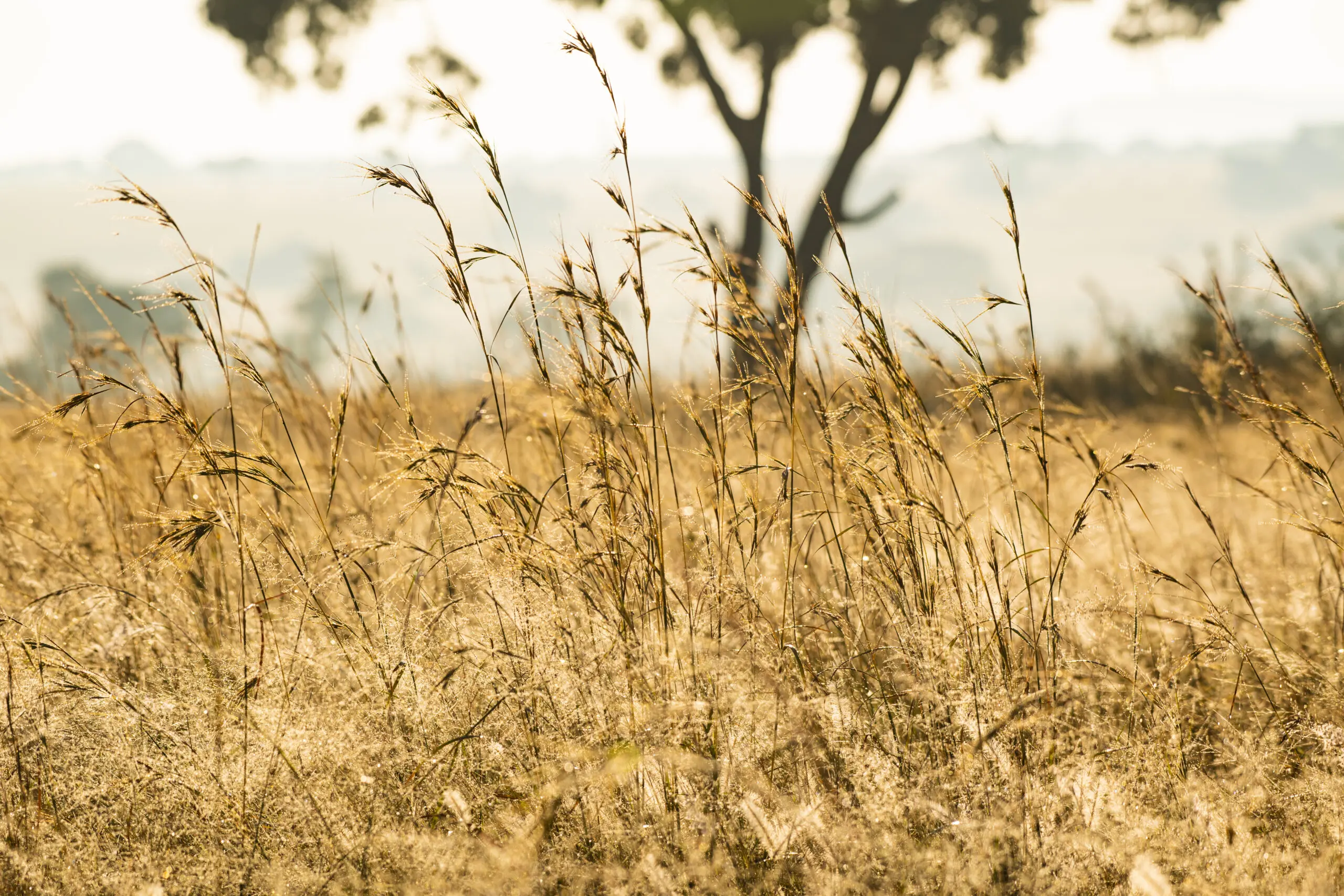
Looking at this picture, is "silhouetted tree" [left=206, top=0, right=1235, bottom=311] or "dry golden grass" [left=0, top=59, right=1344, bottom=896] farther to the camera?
"silhouetted tree" [left=206, top=0, right=1235, bottom=311]

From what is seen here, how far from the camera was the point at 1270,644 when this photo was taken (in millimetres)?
1892

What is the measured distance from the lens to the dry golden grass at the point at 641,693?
59.2 inches

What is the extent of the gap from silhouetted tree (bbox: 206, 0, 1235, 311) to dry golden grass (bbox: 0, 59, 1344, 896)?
9.33 metres

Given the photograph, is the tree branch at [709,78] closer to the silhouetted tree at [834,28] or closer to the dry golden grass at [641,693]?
the silhouetted tree at [834,28]

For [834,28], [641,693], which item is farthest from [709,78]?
[641,693]

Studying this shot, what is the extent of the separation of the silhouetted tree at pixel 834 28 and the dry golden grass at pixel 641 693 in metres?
9.33

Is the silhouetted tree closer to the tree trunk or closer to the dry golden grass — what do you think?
the tree trunk

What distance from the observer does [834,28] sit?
11.4 metres

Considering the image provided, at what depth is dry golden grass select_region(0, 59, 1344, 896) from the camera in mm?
1504

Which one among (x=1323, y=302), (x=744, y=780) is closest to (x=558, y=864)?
(x=744, y=780)

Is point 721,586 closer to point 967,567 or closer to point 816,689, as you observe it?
point 816,689

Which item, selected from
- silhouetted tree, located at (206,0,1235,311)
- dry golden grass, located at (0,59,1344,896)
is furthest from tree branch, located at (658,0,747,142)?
dry golden grass, located at (0,59,1344,896)

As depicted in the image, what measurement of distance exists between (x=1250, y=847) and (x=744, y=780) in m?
0.94

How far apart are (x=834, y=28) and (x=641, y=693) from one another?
1178 centimetres
